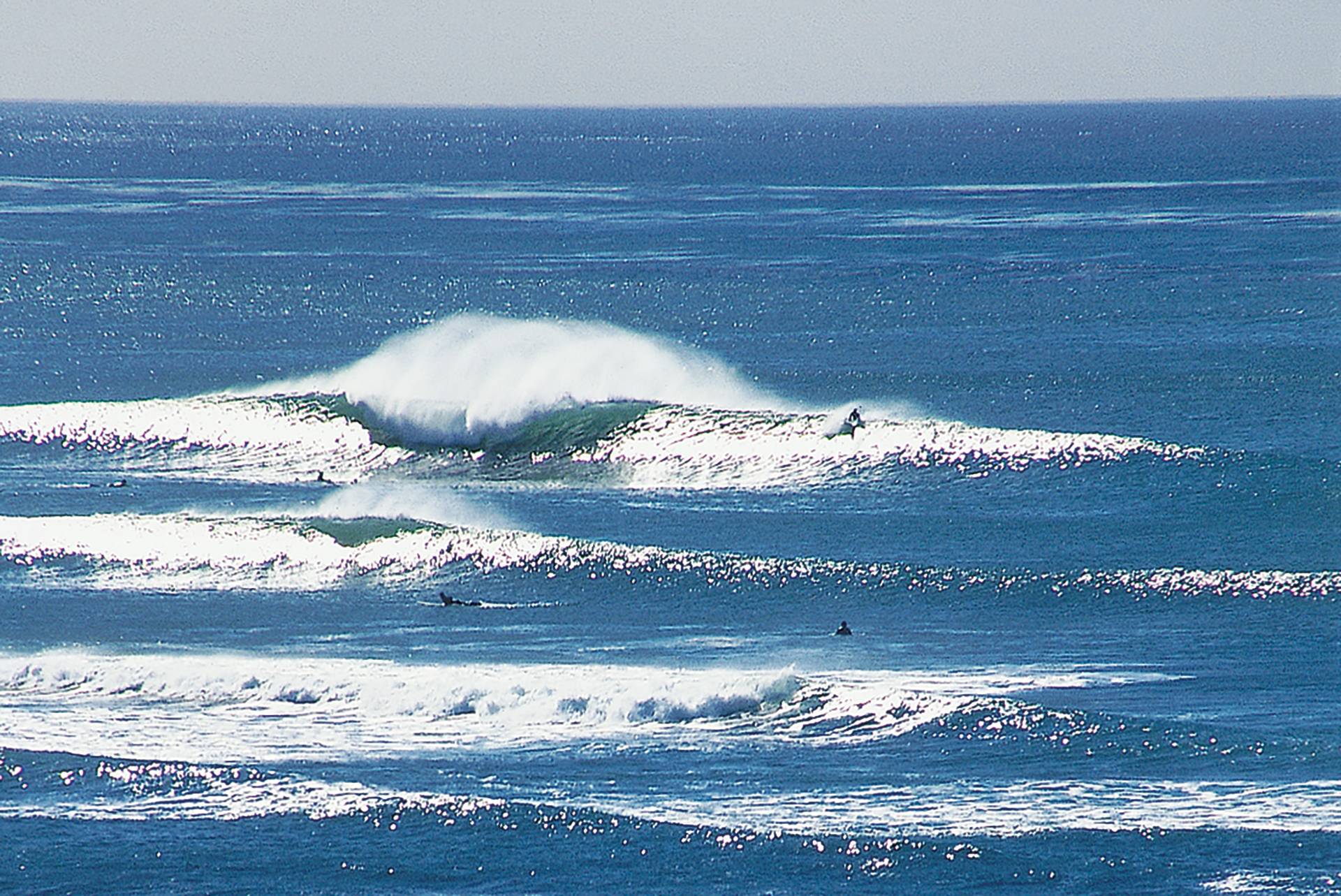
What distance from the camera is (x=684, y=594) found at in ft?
106

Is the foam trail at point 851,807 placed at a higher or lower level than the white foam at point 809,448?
lower

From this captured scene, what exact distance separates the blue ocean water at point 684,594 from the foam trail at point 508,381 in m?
0.22

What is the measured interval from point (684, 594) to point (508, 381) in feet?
63.4

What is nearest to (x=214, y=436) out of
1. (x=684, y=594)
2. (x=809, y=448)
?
(x=809, y=448)

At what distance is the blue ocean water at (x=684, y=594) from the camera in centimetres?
2011

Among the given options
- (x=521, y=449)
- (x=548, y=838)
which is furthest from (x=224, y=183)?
(x=548, y=838)

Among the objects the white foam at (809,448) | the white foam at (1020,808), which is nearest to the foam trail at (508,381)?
the white foam at (809,448)

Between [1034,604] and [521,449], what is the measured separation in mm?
18139

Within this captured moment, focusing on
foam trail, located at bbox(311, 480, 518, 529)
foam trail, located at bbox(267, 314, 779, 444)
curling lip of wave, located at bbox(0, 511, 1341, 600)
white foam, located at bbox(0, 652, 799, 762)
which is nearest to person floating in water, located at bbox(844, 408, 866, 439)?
foam trail, located at bbox(267, 314, 779, 444)

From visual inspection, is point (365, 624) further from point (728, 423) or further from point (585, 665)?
point (728, 423)

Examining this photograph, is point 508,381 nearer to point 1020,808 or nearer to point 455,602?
point 455,602

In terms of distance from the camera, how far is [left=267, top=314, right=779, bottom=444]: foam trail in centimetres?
4797

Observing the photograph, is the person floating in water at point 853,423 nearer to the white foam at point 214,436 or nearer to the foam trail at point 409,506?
the foam trail at point 409,506

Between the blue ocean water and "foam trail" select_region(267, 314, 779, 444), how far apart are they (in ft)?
0.72
